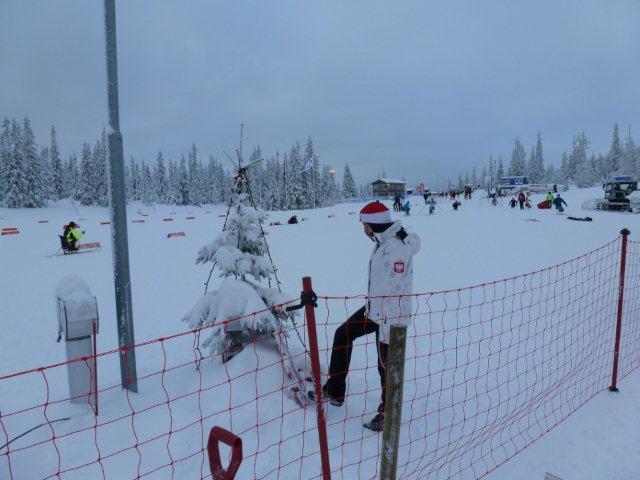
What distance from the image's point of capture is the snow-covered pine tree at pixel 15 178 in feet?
187

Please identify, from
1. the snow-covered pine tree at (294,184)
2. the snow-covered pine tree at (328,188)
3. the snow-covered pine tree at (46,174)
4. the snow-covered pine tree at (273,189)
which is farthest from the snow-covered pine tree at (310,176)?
the snow-covered pine tree at (46,174)

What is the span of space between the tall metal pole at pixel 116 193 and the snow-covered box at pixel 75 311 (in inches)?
13.0

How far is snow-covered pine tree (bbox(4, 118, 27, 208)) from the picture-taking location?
2244 inches

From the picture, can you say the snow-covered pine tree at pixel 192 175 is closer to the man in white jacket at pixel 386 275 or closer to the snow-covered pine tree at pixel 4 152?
the snow-covered pine tree at pixel 4 152

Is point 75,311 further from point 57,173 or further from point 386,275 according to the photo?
point 57,173

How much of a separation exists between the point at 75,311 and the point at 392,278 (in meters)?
2.96

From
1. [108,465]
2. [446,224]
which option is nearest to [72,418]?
[108,465]

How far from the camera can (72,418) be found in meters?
3.81

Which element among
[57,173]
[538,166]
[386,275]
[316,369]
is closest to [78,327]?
[316,369]

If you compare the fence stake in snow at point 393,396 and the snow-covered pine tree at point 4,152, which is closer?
the fence stake in snow at point 393,396

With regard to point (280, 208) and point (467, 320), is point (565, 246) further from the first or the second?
point (280, 208)

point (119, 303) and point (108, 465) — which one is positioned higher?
point (119, 303)

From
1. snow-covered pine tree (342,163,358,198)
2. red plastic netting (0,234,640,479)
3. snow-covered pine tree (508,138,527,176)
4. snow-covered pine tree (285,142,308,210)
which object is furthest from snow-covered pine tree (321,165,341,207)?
red plastic netting (0,234,640,479)

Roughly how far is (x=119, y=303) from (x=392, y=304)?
2.76 m
